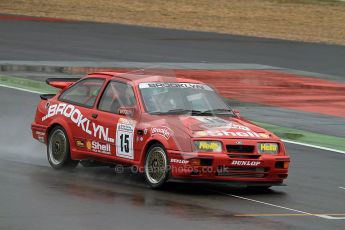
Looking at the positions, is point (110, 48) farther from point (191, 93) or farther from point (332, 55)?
point (191, 93)

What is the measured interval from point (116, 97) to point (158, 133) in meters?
1.27

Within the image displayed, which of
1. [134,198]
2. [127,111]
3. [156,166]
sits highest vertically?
[127,111]

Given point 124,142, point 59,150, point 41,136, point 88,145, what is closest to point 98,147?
point 88,145

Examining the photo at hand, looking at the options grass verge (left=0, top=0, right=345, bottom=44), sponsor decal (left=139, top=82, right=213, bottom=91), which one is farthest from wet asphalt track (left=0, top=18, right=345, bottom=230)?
grass verge (left=0, top=0, right=345, bottom=44)

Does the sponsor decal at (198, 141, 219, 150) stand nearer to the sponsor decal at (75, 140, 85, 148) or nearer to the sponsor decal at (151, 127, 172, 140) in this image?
the sponsor decal at (151, 127, 172, 140)

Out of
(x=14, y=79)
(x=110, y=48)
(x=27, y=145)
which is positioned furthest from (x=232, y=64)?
(x=27, y=145)

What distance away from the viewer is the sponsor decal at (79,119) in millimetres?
13539

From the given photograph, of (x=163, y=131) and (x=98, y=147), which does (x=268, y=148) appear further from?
(x=98, y=147)

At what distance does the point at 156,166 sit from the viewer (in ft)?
41.6

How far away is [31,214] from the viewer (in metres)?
10.8

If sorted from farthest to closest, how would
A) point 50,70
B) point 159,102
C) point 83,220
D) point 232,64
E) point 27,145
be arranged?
point 232,64 → point 50,70 → point 27,145 → point 159,102 → point 83,220

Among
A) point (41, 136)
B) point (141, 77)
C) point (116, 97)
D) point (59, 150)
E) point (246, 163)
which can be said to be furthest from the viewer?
point (41, 136)

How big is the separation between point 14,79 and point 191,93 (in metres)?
12.0

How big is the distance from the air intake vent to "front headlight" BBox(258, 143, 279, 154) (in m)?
0.14
